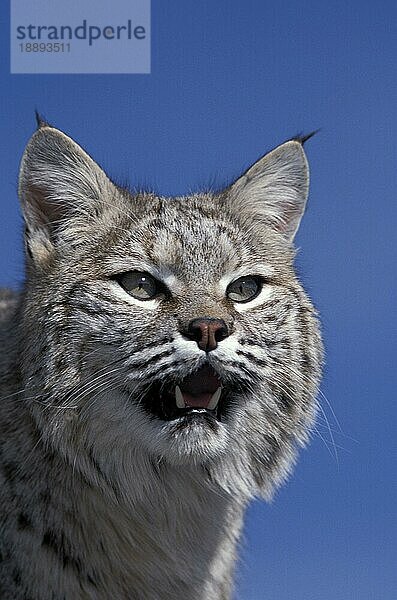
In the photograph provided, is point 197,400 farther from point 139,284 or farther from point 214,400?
point 139,284

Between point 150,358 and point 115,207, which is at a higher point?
point 115,207

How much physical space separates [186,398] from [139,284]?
2.40 feet

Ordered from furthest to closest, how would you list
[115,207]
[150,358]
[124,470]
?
[115,207] → [124,470] → [150,358]

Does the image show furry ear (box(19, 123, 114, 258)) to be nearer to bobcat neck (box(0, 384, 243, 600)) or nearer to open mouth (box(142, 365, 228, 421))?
bobcat neck (box(0, 384, 243, 600))

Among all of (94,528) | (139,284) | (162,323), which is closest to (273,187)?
(139,284)

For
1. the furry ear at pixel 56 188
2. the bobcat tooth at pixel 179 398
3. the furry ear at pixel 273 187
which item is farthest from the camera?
the furry ear at pixel 273 187

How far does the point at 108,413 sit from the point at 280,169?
2015 mm

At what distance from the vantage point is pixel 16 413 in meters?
6.37

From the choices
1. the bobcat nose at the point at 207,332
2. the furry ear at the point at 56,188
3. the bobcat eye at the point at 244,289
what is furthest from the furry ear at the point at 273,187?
the bobcat nose at the point at 207,332

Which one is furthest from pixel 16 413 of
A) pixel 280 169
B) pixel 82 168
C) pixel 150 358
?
pixel 280 169

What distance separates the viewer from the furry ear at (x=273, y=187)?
6844mm

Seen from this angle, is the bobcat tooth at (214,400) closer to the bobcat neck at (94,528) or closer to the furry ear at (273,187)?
the bobcat neck at (94,528)

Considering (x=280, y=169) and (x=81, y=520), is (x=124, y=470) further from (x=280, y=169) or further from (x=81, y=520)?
(x=280, y=169)

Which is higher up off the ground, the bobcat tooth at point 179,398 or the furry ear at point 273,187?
the furry ear at point 273,187
